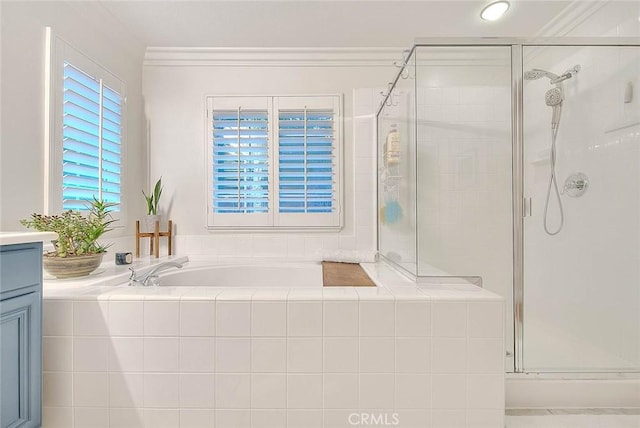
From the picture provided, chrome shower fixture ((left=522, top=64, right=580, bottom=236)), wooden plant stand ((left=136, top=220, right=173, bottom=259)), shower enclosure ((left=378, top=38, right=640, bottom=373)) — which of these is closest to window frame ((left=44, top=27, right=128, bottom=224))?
wooden plant stand ((left=136, top=220, right=173, bottom=259))

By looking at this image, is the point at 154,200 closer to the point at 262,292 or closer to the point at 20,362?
the point at 20,362

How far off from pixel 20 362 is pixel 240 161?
1.72 metres

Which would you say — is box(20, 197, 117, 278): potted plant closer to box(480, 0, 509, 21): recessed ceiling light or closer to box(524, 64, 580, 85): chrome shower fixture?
box(524, 64, 580, 85): chrome shower fixture

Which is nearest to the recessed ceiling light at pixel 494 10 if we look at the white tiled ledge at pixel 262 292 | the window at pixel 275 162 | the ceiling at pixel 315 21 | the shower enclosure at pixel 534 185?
the ceiling at pixel 315 21

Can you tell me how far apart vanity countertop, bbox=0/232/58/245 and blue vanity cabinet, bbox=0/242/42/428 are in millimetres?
41

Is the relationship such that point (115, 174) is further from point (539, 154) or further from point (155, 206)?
point (539, 154)

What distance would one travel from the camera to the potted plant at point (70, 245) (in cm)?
143

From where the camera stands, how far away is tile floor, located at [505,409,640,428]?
126cm

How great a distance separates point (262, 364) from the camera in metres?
1.16

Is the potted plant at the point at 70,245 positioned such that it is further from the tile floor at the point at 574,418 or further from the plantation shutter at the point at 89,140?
the tile floor at the point at 574,418

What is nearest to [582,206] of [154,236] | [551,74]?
[551,74]

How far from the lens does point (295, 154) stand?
244 centimetres

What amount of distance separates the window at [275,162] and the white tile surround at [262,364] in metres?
1.32

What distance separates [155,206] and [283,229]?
102cm
